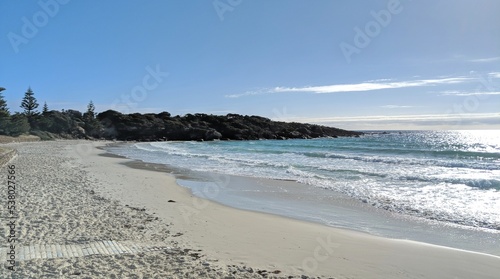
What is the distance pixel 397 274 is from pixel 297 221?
3787mm

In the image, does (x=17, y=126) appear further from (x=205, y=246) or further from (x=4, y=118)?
(x=205, y=246)

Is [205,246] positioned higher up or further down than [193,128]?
further down

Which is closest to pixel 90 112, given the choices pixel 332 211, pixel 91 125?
pixel 91 125

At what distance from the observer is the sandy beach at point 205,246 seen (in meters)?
5.35

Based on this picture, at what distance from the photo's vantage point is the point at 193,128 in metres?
87.1

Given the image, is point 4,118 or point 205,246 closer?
point 205,246

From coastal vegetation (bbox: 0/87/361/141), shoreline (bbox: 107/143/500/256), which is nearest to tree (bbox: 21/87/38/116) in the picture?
coastal vegetation (bbox: 0/87/361/141)

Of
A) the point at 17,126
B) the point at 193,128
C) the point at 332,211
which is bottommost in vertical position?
the point at 332,211

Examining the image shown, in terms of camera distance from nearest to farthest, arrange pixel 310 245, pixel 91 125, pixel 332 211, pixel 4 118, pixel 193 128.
Answer: pixel 310 245 → pixel 332 211 → pixel 4 118 → pixel 91 125 → pixel 193 128

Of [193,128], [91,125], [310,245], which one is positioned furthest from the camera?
[193,128]

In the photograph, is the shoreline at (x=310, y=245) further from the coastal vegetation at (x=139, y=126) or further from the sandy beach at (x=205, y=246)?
the coastal vegetation at (x=139, y=126)

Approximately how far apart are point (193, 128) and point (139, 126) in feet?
40.7

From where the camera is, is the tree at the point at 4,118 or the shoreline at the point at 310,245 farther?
the tree at the point at 4,118

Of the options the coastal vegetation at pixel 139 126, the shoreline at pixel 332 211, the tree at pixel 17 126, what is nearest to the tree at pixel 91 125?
the coastal vegetation at pixel 139 126
